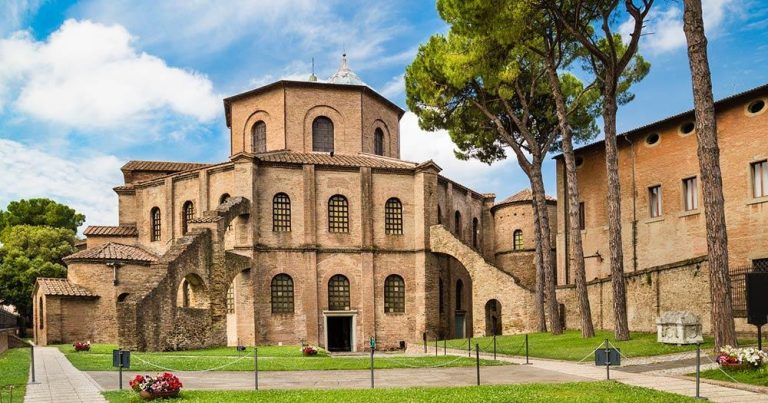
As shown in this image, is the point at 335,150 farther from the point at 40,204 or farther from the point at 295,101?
the point at 40,204

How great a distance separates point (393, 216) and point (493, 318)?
8.18 metres

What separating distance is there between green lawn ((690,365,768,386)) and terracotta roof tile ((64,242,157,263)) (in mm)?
27796

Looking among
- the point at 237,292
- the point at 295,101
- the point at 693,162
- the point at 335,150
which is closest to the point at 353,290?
the point at 237,292

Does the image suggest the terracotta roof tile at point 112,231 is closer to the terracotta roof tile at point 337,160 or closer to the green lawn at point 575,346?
the terracotta roof tile at point 337,160

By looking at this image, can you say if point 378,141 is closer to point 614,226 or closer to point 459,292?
point 459,292

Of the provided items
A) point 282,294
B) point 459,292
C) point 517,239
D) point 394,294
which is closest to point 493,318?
point 459,292

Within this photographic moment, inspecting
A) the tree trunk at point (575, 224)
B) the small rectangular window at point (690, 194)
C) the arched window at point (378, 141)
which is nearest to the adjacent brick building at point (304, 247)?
the arched window at point (378, 141)

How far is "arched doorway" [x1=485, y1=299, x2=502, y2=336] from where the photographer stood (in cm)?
3455

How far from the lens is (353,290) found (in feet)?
111

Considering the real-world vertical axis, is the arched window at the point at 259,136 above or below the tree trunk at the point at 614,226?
above

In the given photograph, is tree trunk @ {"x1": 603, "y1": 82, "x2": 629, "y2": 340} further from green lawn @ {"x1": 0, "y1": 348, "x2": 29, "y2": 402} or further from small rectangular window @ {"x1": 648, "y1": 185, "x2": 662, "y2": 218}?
green lawn @ {"x1": 0, "y1": 348, "x2": 29, "y2": 402}

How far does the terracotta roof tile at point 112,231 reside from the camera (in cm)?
3822

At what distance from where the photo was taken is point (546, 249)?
28297 mm

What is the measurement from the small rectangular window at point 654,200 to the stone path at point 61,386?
22.2 metres
